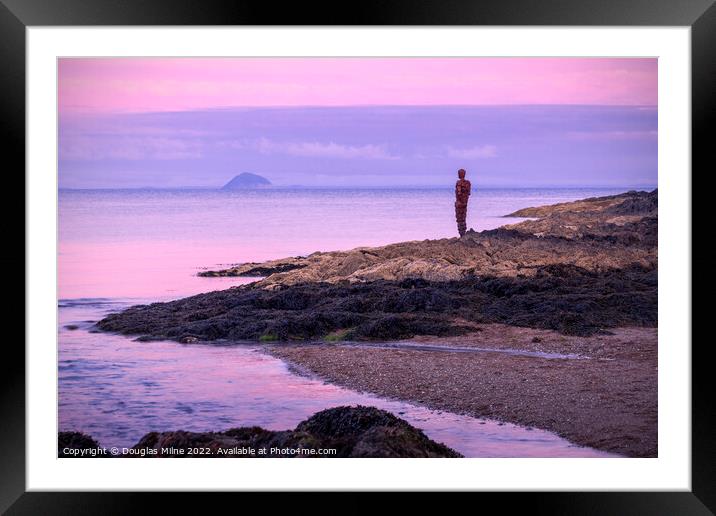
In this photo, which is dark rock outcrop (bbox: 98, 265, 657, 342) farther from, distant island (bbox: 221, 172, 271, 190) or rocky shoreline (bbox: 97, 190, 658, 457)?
distant island (bbox: 221, 172, 271, 190)

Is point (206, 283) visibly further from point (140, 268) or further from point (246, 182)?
point (246, 182)

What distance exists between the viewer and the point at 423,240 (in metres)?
14.4

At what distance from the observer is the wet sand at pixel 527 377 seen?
8.80 meters

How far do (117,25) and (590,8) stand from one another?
12.6 ft

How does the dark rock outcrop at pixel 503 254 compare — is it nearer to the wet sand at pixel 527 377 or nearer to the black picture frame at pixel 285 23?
the wet sand at pixel 527 377

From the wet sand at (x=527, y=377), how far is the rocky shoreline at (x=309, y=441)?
1.26m

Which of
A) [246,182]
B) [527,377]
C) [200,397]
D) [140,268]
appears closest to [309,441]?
[200,397]

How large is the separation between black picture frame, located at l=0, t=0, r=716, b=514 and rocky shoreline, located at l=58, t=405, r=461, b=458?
1.13m

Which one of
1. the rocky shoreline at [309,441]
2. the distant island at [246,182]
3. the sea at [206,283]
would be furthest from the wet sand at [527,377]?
the distant island at [246,182]

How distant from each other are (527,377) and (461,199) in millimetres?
5611

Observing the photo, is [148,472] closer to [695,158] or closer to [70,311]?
[70,311]

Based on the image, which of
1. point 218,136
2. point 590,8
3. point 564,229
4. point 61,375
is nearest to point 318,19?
point 590,8

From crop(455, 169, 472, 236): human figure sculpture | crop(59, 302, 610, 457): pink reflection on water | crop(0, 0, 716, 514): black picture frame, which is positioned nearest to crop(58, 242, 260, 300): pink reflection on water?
crop(59, 302, 610, 457): pink reflection on water

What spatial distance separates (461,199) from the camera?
14953mm
